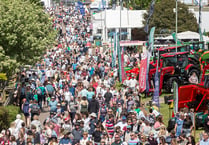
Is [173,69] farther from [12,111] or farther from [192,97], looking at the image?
[12,111]

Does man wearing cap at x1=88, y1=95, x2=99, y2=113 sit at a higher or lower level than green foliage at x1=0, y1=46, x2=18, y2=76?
lower

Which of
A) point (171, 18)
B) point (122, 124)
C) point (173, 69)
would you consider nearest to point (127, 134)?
point (122, 124)

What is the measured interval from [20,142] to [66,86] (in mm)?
9580

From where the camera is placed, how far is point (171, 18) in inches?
2724

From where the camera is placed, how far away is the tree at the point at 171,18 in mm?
68062

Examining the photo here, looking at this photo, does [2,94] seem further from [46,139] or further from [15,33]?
[46,139]

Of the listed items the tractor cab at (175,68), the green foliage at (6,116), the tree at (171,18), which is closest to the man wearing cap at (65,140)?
the green foliage at (6,116)

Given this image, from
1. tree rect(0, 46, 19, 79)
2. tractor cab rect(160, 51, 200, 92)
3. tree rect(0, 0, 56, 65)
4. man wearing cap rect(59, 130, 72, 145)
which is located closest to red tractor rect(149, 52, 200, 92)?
tractor cab rect(160, 51, 200, 92)

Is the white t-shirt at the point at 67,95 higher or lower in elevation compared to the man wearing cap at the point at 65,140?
lower

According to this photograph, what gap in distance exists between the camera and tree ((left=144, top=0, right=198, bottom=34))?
6806 centimetres

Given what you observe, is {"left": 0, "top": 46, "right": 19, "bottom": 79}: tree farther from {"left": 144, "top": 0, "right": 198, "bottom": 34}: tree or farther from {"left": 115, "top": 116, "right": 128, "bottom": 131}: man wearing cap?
{"left": 144, "top": 0, "right": 198, "bottom": 34}: tree

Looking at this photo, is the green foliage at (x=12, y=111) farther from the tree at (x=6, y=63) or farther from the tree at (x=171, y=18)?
the tree at (x=171, y=18)

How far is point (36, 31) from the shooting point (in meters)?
35.3

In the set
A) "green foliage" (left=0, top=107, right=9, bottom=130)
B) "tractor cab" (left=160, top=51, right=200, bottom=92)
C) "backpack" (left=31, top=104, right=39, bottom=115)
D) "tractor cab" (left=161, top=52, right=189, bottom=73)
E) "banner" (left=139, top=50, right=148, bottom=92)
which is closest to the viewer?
"green foliage" (left=0, top=107, right=9, bottom=130)
